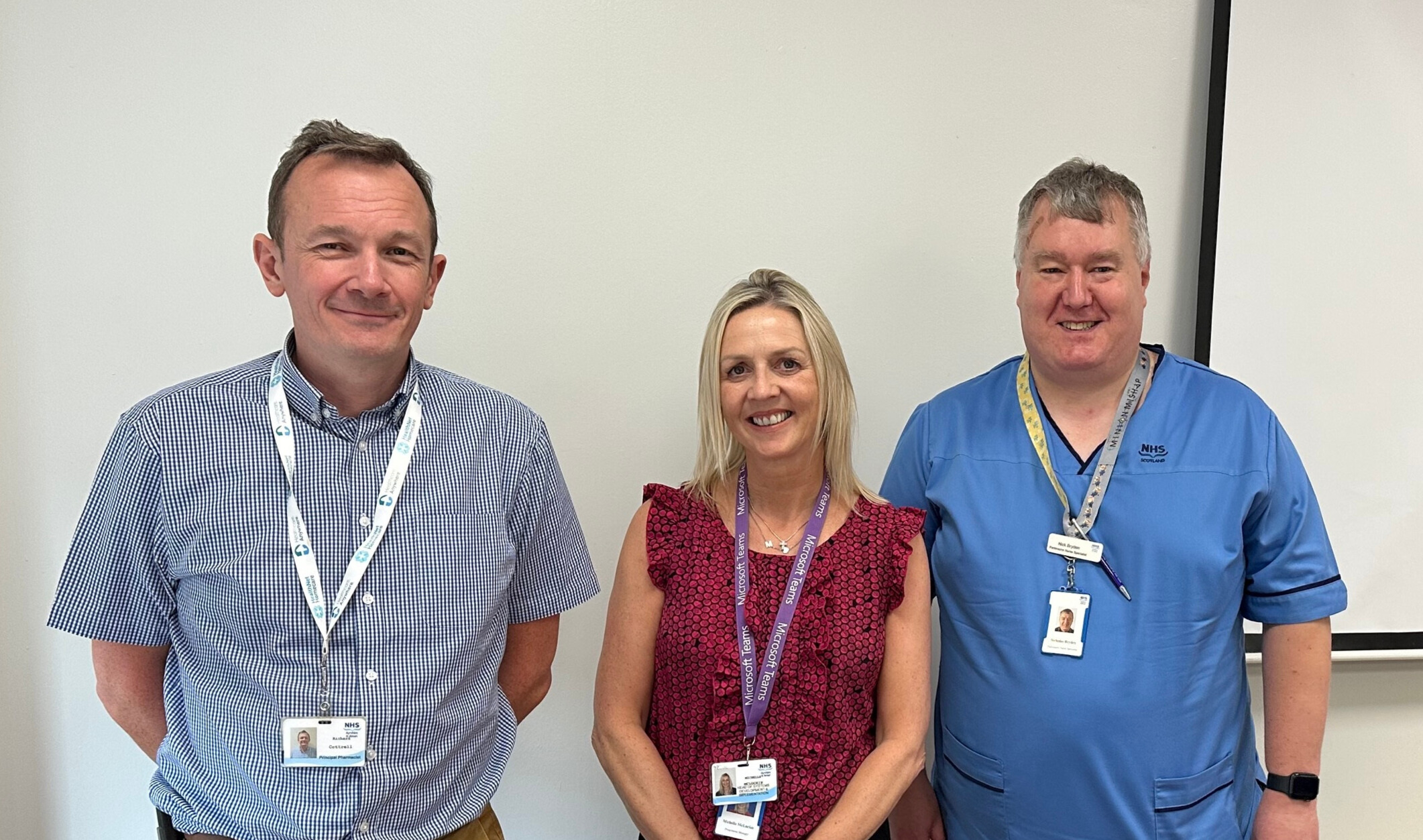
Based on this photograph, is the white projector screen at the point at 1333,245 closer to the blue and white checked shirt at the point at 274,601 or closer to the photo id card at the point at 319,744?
the blue and white checked shirt at the point at 274,601

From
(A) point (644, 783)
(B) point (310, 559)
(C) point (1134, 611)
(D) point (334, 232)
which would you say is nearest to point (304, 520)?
(B) point (310, 559)

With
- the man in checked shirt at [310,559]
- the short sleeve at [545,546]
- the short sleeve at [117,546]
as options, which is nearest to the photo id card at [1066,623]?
the short sleeve at [545,546]

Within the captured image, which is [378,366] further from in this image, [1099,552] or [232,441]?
[1099,552]

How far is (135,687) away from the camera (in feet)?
4.97

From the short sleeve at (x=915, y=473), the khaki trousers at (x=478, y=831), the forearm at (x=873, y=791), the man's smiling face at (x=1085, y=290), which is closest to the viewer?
the khaki trousers at (x=478, y=831)

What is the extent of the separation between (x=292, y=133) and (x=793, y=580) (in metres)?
1.37

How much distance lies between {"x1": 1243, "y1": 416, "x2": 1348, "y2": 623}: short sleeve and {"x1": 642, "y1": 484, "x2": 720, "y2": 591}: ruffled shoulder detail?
1.01m

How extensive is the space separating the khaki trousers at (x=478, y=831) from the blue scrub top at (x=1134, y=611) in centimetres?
88

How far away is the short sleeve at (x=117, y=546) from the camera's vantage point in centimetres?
141

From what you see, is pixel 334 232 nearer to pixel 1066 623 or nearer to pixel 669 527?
pixel 669 527

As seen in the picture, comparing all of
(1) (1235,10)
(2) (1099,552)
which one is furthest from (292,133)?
(1) (1235,10)

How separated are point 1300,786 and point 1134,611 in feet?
1.61

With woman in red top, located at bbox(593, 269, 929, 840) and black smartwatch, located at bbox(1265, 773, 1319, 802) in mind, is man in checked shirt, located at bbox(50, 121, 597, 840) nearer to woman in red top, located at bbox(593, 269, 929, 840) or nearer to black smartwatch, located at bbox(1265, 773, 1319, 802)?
woman in red top, located at bbox(593, 269, 929, 840)

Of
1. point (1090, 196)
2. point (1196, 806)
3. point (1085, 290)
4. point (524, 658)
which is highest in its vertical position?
point (1090, 196)
